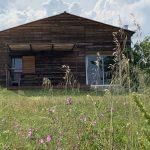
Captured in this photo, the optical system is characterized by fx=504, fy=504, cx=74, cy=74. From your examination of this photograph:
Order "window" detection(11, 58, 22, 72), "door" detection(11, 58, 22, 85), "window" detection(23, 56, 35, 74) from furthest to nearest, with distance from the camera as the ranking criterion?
1. "window" detection(11, 58, 22, 72)
2. "window" detection(23, 56, 35, 74)
3. "door" detection(11, 58, 22, 85)

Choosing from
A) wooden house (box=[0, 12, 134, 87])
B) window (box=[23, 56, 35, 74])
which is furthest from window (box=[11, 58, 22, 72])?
window (box=[23, 56, 35, 74])

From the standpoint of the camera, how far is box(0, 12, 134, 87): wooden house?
27.7 m

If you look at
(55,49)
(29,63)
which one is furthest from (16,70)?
(55,49)

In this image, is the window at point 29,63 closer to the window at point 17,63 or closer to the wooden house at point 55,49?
the wooden house at point 55,49

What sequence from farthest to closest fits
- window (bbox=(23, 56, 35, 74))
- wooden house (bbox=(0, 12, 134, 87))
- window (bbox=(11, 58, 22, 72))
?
1. window (bbox=(11, 58, 22, 72))
2. window (bbox=(23, 56, 35, 74))
3. wooden house (bbox=(0, 12, 134, 87))

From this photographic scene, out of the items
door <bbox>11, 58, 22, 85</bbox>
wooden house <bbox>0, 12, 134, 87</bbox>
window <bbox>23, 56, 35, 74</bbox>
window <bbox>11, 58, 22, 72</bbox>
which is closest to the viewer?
door <bbox>11, 58, 22, 85</bbox>

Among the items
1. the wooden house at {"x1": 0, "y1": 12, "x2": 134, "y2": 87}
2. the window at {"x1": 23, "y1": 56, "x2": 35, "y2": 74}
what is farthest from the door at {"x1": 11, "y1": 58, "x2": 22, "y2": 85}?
the window at {"x1": 23, "y1": 56, "x2": 35, "y2": 74}

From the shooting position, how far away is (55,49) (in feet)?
90.9

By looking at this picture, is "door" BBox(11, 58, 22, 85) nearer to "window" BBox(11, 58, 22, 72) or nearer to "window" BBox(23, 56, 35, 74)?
"window" BBox(11, 58, 22, 72)

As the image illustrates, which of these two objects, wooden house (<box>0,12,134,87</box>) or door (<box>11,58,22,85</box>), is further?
wooden house (<box>0,12,134,87</box>)

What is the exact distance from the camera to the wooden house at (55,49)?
27.7 meters

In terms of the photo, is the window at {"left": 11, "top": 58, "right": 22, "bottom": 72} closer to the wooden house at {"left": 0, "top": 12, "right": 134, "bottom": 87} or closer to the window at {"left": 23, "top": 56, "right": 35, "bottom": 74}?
the wooden house at {"left": 0, "top": 12, "right": 134, "bottom": 87}

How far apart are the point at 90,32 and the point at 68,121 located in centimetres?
2393

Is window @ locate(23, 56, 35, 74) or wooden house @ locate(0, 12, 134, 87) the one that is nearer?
wooden house @ locate(0, 12, 134, 87)
